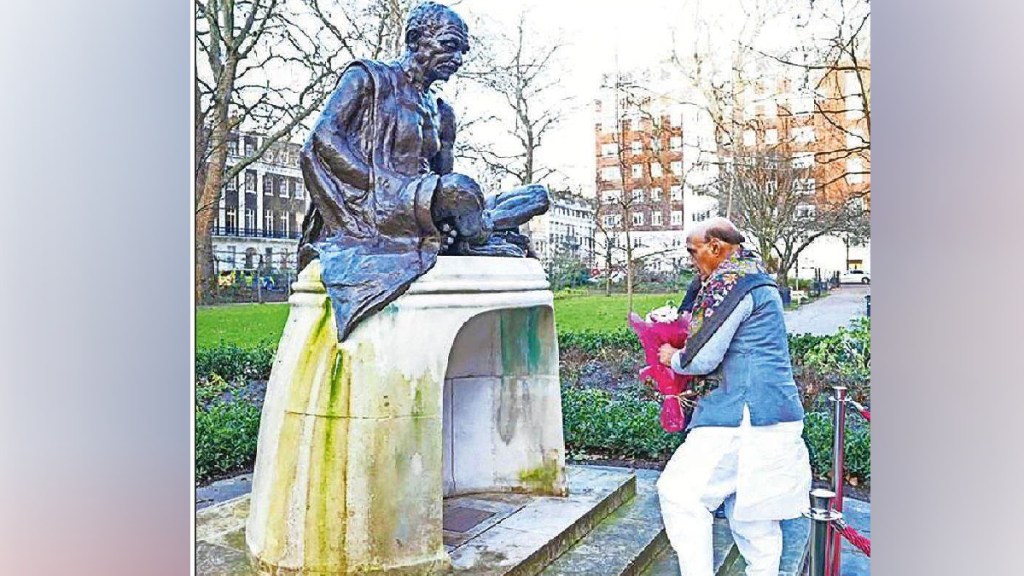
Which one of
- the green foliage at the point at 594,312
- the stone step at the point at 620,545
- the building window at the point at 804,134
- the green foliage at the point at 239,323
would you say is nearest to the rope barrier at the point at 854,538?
the stone step at the point at 620,545

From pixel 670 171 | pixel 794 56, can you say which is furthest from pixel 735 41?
pixel 670 171

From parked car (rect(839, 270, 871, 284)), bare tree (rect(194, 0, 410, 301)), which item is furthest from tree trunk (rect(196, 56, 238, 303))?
parked car (rect(839, 270, 871, 284))

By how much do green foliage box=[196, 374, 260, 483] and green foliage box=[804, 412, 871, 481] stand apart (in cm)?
187

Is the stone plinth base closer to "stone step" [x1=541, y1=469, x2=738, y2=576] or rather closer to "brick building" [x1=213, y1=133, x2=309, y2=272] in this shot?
"stone step" [x1=541, y1=469, x2=738, y2=576]

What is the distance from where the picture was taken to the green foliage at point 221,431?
126 inches

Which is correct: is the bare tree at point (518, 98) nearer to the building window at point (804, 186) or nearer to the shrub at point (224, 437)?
the building window at point (804, 186)

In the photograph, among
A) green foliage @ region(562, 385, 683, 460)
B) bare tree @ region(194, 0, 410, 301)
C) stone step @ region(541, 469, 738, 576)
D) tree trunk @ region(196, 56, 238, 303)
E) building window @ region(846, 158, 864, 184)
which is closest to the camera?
stone step @ region(541, 469, 738, 576)

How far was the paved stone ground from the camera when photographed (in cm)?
261

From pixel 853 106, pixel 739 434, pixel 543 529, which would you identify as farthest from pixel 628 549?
pixel 853 106

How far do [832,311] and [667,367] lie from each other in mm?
648

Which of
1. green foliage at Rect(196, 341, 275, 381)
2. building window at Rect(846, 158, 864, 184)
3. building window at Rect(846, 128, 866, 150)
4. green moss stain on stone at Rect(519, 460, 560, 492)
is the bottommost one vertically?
green moss stain on stone at Rect(519, 460, 560, 492)

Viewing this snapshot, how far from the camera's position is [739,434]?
2.19 m

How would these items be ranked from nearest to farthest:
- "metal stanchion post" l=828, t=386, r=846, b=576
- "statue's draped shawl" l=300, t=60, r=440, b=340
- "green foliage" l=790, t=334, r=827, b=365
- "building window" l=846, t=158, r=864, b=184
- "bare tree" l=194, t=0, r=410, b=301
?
"statue's draped shawl" l=300, t=60, r=440, b=340
"metal stanchion post" l=828, t=386, r=846, b=576
"green foliage" l=790, t=334, r=827, b=365
"building window" l=846, t=158, r=864, b=184
"bare tree" l=194, t=0, r=410, b=301
